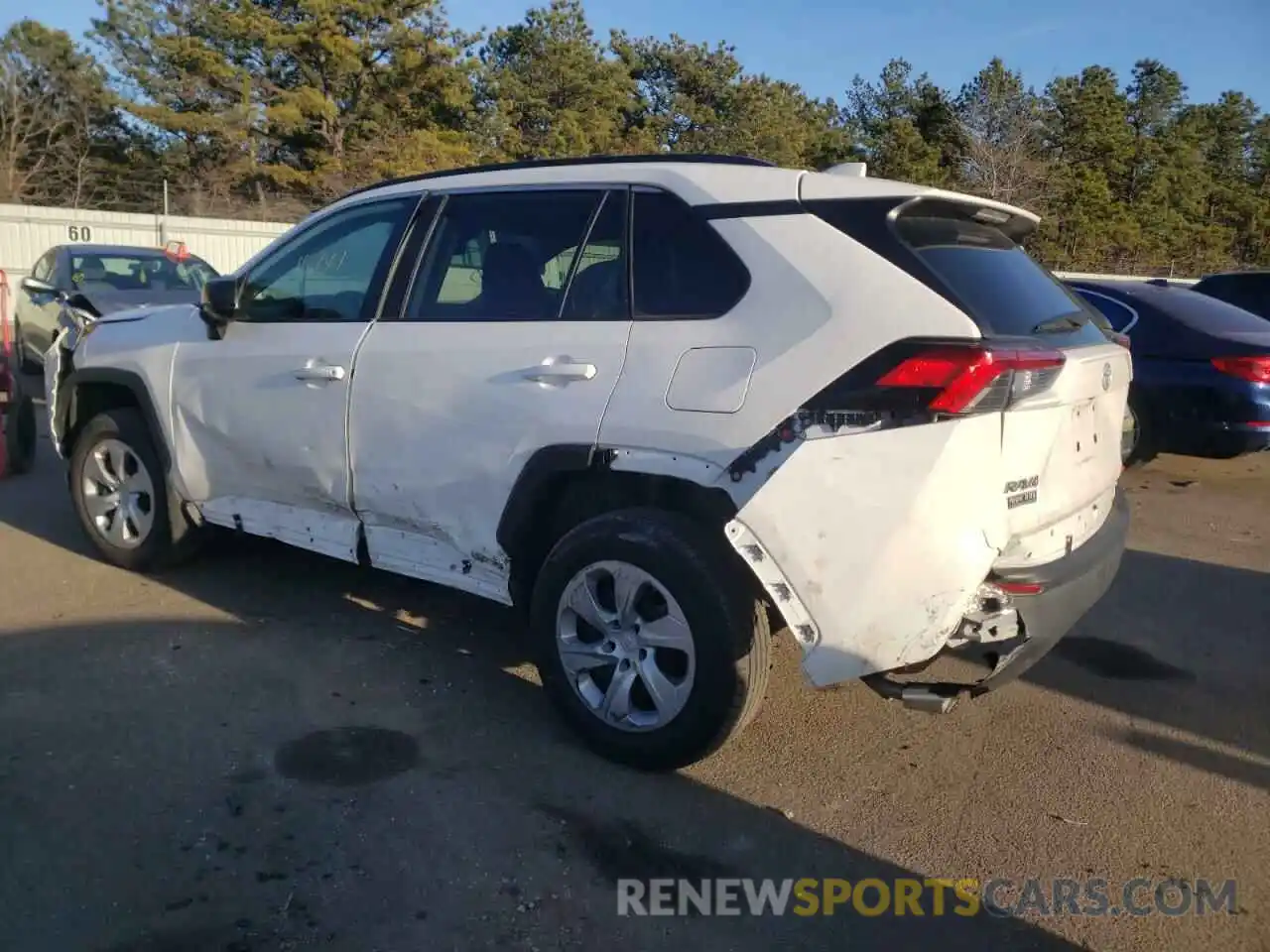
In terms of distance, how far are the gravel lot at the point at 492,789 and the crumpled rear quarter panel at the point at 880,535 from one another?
0.68 m

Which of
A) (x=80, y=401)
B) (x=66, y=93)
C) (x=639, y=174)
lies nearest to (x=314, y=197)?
(x=66, y=93)

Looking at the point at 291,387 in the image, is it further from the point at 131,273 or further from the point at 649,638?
the point at 131,273

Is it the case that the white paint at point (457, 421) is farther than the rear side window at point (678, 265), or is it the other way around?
the white paint at point (457, 421)

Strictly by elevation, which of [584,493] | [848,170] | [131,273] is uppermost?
[848,170]

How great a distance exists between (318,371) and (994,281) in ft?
8.49

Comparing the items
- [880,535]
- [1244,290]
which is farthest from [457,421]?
[1244,290]

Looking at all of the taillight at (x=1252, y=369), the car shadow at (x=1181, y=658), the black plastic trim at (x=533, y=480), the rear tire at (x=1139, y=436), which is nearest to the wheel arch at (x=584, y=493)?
the black plastic trim at (x=533, y=480)

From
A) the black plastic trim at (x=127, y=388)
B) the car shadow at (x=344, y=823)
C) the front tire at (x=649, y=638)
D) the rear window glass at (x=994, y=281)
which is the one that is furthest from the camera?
the black plastic trim at (x=127, y=388)

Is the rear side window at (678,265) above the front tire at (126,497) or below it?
above

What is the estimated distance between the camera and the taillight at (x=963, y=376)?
2861 mm

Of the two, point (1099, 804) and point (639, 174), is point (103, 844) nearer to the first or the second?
point (639, 174)

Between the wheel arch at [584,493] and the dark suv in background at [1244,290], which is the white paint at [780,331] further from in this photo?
the dark suv in background at [1244,290]

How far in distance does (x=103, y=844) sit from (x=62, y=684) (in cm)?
124

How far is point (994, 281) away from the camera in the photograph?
330 centimetres
